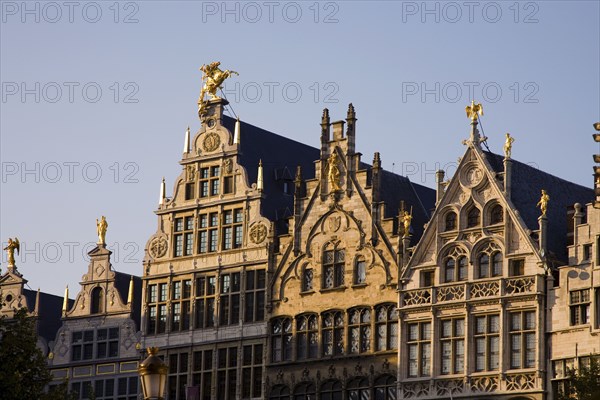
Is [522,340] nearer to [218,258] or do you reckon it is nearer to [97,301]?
[218,258]

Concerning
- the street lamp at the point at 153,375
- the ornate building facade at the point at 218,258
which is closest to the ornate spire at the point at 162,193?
the ornate building facade at the point at 218,258

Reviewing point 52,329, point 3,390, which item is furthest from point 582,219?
point 52,329

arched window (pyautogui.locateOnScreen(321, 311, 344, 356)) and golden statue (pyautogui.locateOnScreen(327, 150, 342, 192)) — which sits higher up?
golden statue (pyautogui.locateOnScreen(327, 150, 342, 192))

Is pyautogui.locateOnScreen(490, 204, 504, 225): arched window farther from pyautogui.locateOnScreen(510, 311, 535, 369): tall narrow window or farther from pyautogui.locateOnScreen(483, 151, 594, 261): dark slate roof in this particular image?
pyautogui.locateOnScreen(510, 311, 535, 369): tall narrow window

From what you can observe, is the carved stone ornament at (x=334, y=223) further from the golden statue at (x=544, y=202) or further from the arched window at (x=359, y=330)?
the golden statue at (x=544, y=202)

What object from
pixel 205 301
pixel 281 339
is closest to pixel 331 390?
pixel 281 339

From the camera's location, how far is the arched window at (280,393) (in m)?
76.0

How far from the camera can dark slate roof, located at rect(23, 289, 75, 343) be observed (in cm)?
8869

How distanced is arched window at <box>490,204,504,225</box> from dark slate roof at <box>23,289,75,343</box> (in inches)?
1065

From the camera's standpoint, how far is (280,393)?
76.2 metres

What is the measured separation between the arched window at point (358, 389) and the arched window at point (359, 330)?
4.24 ft

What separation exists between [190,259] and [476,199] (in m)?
16.4

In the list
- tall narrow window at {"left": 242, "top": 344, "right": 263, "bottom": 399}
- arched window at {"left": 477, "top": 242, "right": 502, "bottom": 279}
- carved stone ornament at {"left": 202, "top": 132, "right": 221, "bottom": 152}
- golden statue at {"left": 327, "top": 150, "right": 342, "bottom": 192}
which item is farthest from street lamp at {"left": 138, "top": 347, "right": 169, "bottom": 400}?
carved stone ornament at {"left": 202, "top": 132, "right": 221, "bottom": 152}

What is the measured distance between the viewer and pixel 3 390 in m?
66.2
